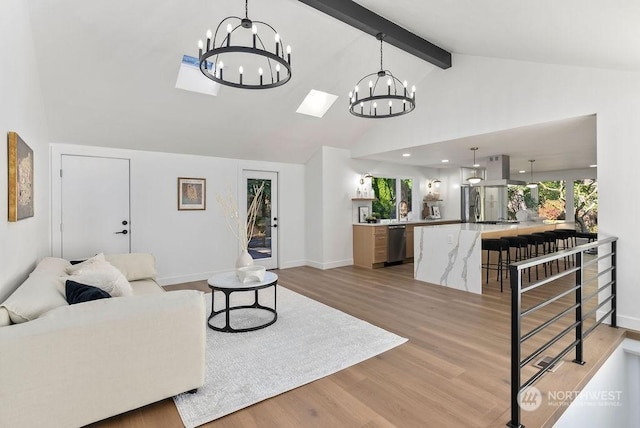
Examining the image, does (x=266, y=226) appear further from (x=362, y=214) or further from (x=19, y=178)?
(x=19, y=178)

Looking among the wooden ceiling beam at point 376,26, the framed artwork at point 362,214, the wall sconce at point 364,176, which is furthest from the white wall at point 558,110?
the framed artwork at point 362,214

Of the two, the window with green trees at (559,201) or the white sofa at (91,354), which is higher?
the window with green trees at (559,201)

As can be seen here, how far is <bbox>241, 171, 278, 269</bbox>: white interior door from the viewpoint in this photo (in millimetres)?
6418

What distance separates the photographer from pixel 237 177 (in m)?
6.05

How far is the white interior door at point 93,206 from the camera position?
4594 millimetres

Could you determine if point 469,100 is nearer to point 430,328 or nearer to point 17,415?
point 430,328

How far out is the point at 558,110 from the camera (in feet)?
12.5

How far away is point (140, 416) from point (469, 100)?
16.8 feet

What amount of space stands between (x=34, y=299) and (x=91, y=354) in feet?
1.71

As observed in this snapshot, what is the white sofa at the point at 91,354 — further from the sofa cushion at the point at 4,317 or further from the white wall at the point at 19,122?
the white wall at the point at 19,122

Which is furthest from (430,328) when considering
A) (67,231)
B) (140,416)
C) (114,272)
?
(67,231)

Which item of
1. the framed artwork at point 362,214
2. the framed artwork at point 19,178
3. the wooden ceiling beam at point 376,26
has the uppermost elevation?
the wooden ceiling beam at point 376,26

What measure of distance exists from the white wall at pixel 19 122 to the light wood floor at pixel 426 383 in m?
1.40

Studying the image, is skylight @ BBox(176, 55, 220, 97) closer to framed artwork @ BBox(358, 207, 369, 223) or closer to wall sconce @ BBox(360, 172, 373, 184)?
wall sconce @ BBox(360, 172, 373, 184)
